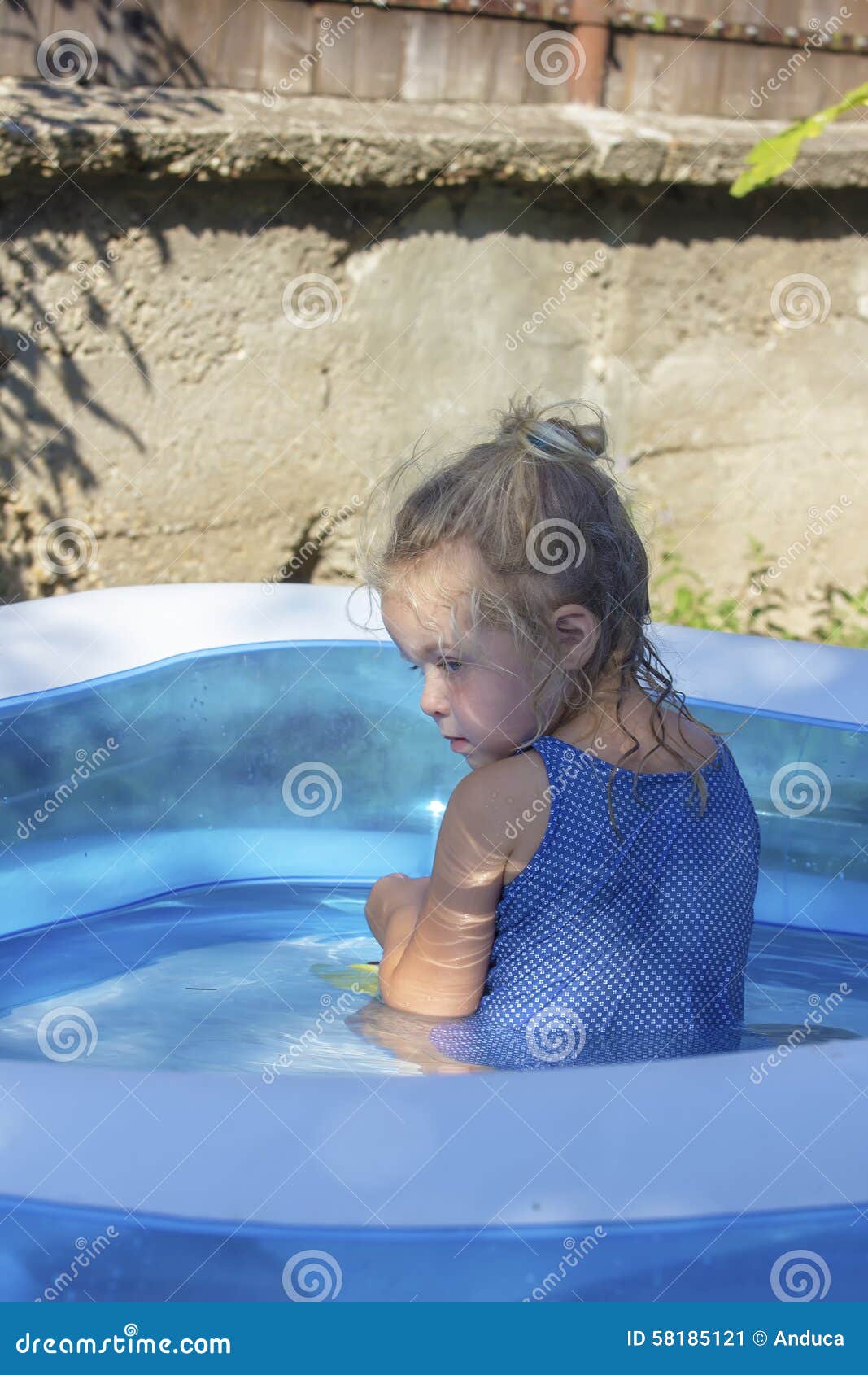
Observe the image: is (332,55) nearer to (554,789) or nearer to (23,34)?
(23,34)

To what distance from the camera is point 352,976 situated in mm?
2318

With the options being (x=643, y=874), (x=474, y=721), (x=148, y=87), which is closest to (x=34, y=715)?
(x=474, y=721)

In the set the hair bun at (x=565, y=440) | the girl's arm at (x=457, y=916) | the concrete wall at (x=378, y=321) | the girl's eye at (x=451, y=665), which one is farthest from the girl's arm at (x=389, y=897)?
the concrete wall at (x=378, y=321)

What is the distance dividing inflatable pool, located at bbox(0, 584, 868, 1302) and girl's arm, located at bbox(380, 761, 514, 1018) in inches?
2.0

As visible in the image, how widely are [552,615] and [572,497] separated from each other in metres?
0.13

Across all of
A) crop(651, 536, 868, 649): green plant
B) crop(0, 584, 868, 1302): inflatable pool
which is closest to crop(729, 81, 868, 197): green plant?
crop(0, 584, 868, 1302): inflatable pool

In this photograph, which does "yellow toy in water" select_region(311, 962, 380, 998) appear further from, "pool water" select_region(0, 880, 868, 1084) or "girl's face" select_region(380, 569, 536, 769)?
"girl's face" select_region(380, 569, 536, 769)

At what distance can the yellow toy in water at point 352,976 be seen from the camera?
7.21ft

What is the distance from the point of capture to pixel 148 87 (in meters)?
3.64

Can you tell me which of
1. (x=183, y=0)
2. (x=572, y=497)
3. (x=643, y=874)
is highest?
(x=183, y=0)

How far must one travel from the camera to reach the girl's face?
1.66 m

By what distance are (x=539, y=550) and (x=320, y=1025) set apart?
0.75m

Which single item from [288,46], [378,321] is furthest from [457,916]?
[288,46]

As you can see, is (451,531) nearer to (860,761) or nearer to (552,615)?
(552,615)
